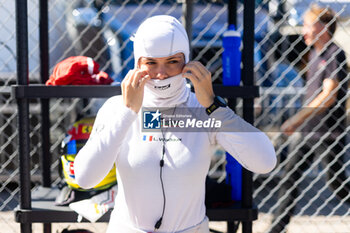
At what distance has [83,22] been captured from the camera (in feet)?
15.1

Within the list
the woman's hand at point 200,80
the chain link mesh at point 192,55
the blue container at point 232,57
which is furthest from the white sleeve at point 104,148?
the chain link mesh at point 192,55

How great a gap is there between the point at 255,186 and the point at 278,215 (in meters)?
1.62

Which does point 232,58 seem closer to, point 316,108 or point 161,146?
point 161,146

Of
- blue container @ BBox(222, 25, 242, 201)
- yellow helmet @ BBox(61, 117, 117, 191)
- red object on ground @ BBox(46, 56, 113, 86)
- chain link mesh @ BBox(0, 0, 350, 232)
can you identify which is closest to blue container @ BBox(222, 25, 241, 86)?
blue container @ BBox(222, 25, 242, 201)

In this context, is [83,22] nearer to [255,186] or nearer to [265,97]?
[265,97]

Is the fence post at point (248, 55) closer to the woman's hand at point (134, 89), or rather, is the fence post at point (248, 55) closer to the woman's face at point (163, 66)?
the woman's face at point (163, 66)

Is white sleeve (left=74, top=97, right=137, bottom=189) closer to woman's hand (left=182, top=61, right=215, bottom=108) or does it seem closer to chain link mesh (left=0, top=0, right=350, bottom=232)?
woman's hand (left=182, top=61, right=215, bottom=108)

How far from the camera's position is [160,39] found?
168 cm

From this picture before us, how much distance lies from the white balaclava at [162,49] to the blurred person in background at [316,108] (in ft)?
5.68

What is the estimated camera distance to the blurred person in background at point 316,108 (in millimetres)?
3213

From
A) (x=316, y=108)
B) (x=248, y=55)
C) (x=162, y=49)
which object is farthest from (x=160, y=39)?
(x=316, y=108)

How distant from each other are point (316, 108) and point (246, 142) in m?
1.77

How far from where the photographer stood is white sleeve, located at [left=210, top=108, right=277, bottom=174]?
1.66 meters

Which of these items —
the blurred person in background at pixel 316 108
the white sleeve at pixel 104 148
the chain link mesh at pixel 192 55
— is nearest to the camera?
the white sleeve at pixel 104 148
